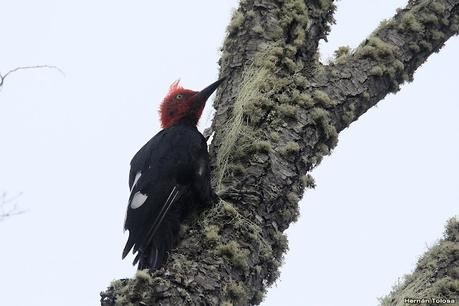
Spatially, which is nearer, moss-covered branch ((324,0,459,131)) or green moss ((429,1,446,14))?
moss-covered branch ((324,0,459,131))

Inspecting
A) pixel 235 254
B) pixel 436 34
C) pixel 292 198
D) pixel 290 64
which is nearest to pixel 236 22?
pixel 290 64

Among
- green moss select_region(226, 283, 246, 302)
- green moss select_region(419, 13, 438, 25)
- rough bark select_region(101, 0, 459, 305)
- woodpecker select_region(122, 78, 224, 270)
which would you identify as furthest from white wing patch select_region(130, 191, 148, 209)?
green moss select_region(419, 13, 438, 25)

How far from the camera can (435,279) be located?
2.84 m

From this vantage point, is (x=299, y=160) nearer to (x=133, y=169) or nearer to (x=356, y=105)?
(x=356, y=105)

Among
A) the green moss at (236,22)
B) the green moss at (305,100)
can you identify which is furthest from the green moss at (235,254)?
the green moss at (236,22)

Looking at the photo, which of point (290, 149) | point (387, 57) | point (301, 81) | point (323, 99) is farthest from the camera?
A: point (387, 57)

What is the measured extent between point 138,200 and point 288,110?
1.01 meters

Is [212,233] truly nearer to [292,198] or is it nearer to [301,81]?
[292,198]

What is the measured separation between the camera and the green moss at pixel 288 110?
3625 millimetres

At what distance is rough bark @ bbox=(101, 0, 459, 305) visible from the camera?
2953 millimetres

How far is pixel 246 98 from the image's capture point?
3836 millimetres

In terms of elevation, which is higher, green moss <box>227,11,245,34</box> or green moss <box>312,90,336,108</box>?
green moss <box>227,11,245,34</box>

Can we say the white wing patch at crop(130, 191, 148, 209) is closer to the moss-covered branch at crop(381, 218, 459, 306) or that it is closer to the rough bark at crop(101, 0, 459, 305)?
the rough bark at crop(101, 0, 459, 305)

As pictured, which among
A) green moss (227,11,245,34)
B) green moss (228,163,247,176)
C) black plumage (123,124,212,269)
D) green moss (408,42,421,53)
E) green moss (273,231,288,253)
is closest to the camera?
green moss (273,231,288,253)
